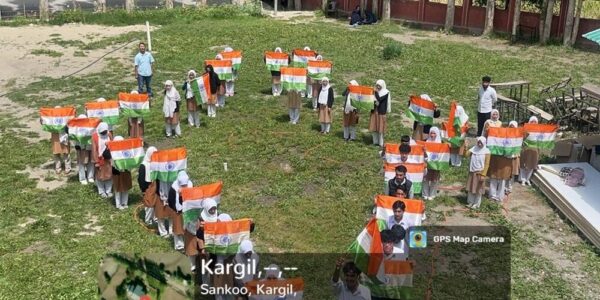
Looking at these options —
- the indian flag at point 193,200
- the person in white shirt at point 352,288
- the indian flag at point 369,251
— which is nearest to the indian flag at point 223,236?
the indian flag at point 193,200

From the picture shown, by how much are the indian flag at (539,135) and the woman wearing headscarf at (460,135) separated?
136 cm

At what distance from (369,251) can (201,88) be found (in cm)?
959

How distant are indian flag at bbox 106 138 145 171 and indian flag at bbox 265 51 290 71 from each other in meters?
8.11

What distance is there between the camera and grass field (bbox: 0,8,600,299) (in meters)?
11.5

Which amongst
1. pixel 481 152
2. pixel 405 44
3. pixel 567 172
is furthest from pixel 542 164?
pixel 405 44

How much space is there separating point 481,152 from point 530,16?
1807 cm

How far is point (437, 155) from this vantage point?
530 inches

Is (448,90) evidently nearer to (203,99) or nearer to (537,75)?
(537,75)

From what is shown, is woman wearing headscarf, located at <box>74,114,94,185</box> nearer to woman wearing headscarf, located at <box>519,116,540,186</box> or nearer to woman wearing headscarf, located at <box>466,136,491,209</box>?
woman wearing headscarf, located at <box>466,136,491,209</box>

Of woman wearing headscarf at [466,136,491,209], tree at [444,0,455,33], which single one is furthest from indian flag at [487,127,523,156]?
tree at [444,0,455,33]

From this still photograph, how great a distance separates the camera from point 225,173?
15.2 m

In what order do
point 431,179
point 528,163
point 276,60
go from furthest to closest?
point 276,60, point 528,163, point 431,179

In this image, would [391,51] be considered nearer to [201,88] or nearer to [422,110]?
[201,88]

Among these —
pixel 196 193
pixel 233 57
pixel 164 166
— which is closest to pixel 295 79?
pixel 233 57
